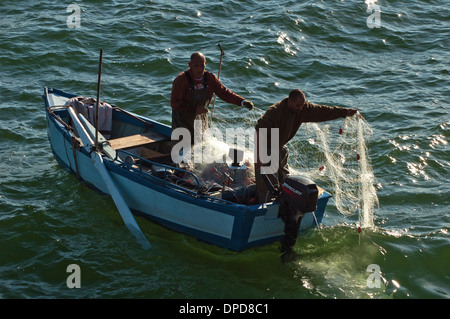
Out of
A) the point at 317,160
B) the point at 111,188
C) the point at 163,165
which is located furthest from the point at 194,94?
the point at 317,160

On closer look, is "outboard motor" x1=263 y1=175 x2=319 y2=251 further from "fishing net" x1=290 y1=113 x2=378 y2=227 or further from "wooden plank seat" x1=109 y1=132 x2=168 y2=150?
"wooden plank seat" x1=109 y1=132 x2=168 y2=150

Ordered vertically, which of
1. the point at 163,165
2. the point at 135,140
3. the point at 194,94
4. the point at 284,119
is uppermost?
the point at 284,119

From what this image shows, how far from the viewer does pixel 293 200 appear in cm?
750

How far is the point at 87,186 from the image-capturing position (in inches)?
393

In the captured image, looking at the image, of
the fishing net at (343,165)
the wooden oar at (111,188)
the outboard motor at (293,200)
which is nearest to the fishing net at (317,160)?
the fishing net at (343,165)

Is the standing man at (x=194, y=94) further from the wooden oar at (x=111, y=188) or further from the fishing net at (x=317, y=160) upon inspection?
the wooden oar at (x=111, y=188)

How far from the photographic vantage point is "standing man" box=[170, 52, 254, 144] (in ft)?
29.0

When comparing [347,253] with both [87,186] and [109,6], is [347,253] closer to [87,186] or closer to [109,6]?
[87,186]

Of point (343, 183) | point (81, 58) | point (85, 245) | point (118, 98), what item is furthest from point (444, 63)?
point (85, 245)

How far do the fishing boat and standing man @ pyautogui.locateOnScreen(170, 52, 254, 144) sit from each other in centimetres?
79

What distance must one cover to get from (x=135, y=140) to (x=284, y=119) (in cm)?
327

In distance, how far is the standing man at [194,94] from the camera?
8.84 m

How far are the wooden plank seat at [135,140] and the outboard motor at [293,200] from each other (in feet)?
9.54

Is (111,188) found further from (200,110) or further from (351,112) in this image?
(351,112)
